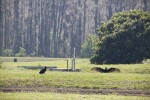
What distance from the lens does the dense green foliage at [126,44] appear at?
44.6 meters

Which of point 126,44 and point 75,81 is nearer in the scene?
point 75,81

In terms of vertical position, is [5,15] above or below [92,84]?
above

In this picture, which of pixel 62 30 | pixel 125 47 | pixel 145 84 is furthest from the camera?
pixel 62 30

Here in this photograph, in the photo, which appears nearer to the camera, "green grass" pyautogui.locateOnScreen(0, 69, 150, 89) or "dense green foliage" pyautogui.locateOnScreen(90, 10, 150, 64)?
"green grass" pyautogui.locateOnScreen(0, 69, 150, 89)

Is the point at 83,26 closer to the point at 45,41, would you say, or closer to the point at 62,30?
the point at 62,30

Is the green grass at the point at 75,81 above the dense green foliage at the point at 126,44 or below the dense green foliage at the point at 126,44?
below

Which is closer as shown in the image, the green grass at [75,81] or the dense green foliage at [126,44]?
the green grass at [75,81]

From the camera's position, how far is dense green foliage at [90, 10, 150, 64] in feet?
146

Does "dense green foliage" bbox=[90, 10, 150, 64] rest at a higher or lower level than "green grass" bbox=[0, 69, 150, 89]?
higher

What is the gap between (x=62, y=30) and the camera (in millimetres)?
144500

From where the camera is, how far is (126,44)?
4441cm

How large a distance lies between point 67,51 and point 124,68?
10058cm

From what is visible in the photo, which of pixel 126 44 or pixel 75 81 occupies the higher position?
pixel 126 44

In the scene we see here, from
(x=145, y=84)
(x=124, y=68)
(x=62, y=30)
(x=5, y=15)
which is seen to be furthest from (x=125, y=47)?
(x=5, y=15)
